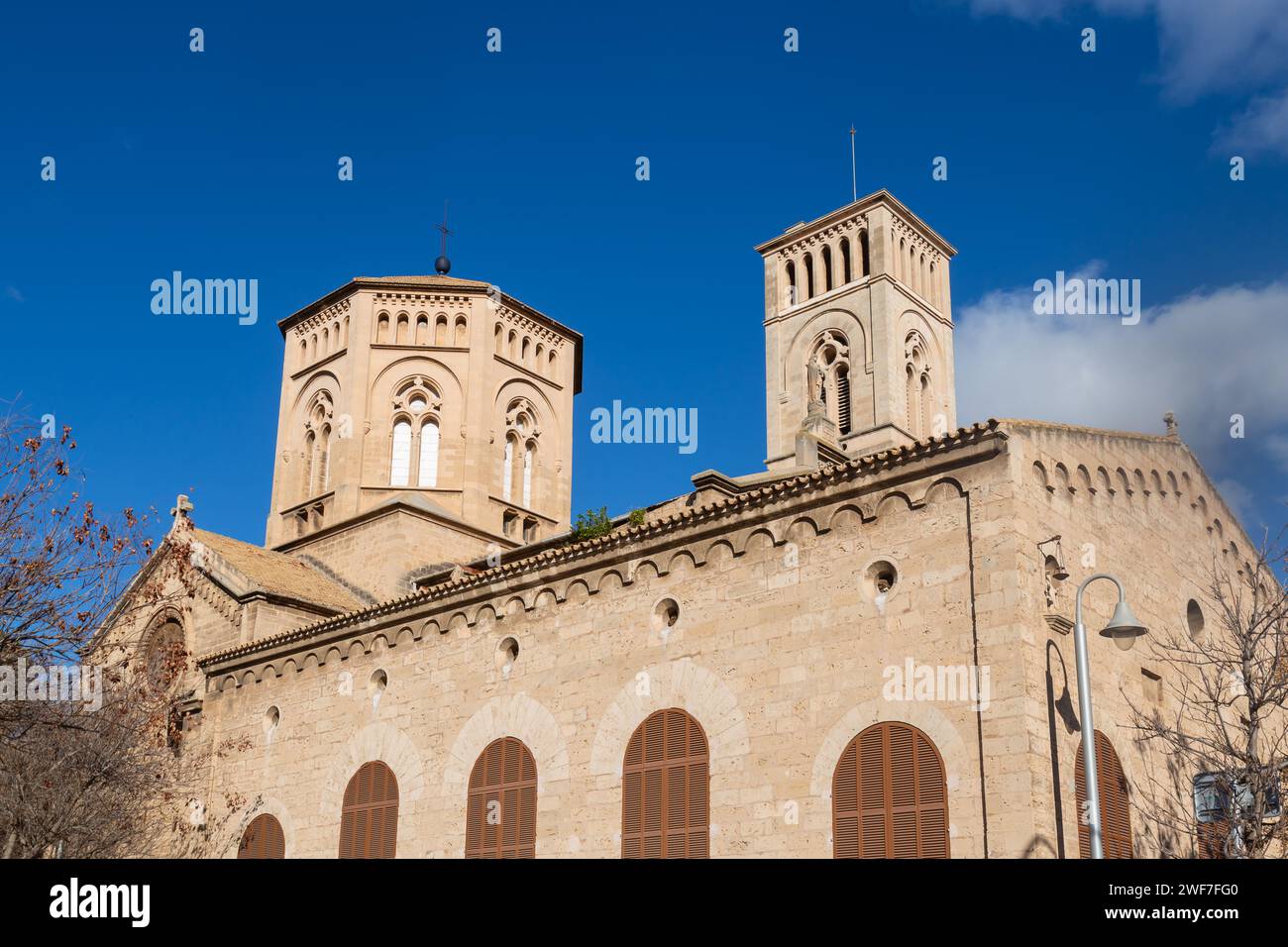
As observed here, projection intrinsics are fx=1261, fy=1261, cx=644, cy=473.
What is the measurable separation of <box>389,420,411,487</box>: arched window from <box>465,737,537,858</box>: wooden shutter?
1552cm

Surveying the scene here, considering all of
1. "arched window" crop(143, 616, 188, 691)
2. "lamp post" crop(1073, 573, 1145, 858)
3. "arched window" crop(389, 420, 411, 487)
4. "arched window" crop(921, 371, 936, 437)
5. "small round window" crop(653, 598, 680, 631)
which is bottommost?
"lamp post" crop(1073, 573, 1145, 858)

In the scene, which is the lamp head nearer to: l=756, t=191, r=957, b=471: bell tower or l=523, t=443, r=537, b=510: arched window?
l=523, t=443, r=537, b=510: arched window

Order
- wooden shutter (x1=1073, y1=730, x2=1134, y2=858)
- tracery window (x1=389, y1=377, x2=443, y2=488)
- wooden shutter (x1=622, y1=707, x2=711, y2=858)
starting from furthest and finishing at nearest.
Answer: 1. tracery window (x1=389, y1=377, x2=443, y2=488)
2. wooden shutter (x1=622, y1=707, x2=711, y2=858)
3. wooden shutter (x1=1073, y1=730, x2=1134, y2=858)

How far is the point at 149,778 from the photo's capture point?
76.4ft

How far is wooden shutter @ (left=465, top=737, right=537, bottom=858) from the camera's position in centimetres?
2036

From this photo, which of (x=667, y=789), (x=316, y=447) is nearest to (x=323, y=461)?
(x=316, y=447)

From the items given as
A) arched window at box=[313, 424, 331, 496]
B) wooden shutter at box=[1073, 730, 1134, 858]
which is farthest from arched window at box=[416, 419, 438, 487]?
wooden shutter at box=[1073, 730, 1134, 858]

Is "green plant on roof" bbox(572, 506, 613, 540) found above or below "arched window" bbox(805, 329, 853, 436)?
below

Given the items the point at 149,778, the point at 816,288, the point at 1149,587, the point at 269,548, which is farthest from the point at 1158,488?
the point at 816,288
